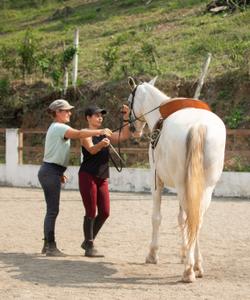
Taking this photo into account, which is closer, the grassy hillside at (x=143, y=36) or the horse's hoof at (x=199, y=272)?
the horse's hoof at (x=199, y=272)

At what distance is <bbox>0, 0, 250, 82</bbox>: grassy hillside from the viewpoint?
2338cm

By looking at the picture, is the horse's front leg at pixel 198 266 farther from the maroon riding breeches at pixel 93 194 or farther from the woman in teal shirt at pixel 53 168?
the woman in teal shirt at pixel 53 168

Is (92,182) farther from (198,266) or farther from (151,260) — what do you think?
(198,266)

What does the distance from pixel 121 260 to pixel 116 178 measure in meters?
8.88

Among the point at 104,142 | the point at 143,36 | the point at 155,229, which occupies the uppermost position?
the point at 143,36

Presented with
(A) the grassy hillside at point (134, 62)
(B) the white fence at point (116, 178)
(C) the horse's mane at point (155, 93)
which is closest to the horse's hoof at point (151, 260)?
(C) the horse's mane at point (155, 93)

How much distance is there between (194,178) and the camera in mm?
6660

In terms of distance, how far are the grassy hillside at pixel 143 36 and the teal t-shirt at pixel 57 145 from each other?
13.6 meters

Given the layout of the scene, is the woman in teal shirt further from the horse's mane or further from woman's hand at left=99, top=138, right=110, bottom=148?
the horse's mane

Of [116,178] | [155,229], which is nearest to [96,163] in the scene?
[155,229]

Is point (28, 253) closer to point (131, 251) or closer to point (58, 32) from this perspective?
point (131, 251)

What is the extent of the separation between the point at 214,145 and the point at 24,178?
11667 mm

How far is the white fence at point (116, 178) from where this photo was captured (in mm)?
15297

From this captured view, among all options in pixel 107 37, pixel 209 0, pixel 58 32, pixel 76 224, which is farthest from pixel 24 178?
pixel 209 0
